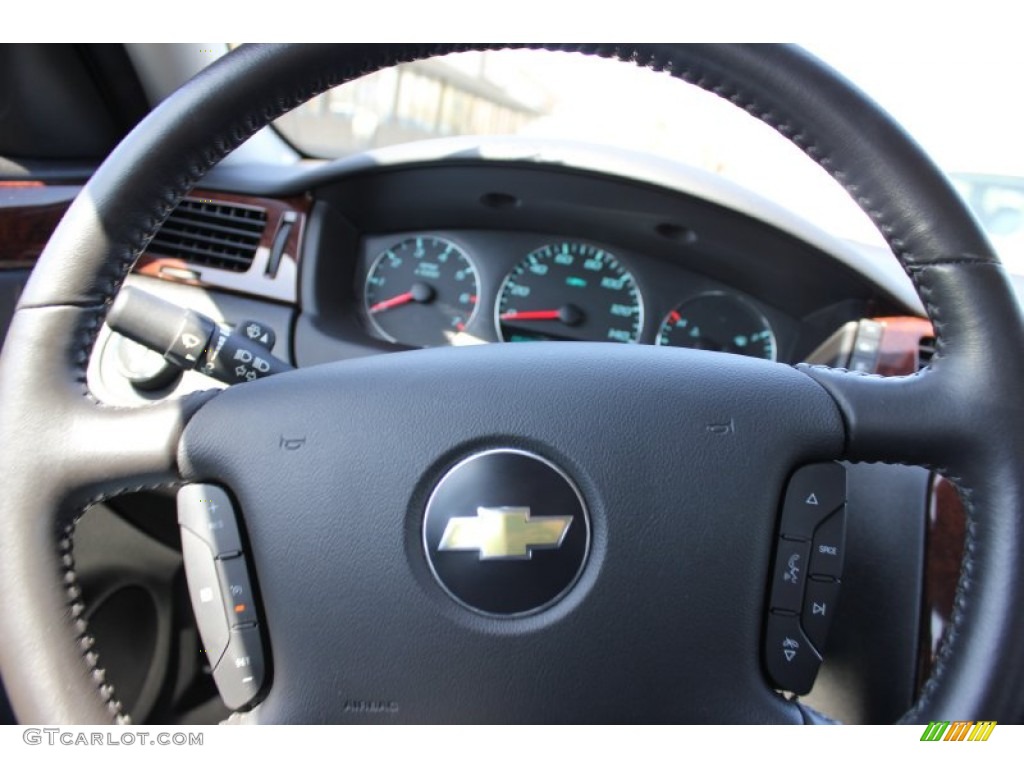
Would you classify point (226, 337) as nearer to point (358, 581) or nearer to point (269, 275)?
point (358, 581)

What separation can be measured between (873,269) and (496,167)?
0.83m

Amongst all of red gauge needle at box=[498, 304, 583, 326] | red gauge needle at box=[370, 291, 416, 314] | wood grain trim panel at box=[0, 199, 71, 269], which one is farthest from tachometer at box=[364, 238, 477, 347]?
wood grain trim panel at box=[0, 199, 71, 269]

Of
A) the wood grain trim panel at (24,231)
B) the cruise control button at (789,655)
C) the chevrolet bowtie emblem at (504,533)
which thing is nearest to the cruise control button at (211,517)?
the chevrolet bowtie emblem at (504,533)

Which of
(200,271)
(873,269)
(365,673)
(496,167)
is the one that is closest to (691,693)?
(365,673)

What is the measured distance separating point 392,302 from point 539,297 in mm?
374

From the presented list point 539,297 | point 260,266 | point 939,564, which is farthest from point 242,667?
point 539,297

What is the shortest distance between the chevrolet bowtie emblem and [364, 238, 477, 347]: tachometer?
1334 mm

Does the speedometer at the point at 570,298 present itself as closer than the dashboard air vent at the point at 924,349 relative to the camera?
No

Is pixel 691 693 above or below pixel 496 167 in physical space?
below

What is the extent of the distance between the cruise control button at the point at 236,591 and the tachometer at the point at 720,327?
4.58ft

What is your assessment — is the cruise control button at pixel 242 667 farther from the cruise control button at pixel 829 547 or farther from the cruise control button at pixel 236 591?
the cruise control button at pixel 829 547

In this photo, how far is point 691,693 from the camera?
34.7 inches

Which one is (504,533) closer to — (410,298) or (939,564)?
(939,564)

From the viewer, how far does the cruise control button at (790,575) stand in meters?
0.90
